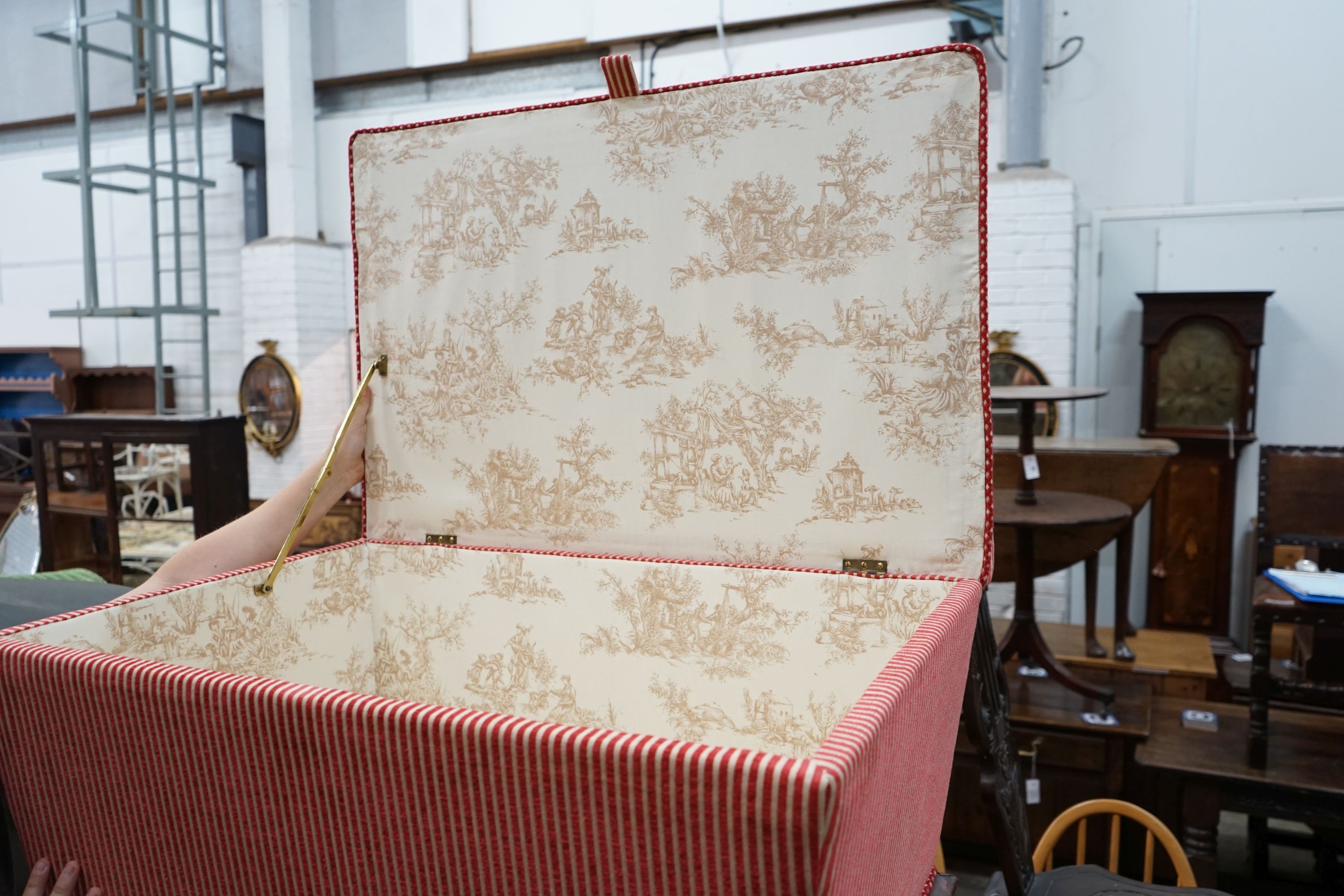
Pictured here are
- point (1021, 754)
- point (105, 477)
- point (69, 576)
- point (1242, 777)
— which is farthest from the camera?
point (105, 477)

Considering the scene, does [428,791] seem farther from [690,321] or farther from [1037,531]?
[1037,531]

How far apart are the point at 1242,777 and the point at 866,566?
1.87 m

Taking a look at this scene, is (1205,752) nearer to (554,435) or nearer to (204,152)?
(554,435)

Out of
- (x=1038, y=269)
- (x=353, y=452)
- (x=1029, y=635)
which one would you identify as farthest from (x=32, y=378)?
(x=1029, y=635)

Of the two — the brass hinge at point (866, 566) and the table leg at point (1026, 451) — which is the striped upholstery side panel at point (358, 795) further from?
the table leg at point (1026, 451)

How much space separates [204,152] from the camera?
→ 579cm

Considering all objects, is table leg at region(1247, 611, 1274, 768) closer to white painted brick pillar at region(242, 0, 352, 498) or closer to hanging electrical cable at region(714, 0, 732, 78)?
hanging electrical cable at region(714, 0, 732, 78)

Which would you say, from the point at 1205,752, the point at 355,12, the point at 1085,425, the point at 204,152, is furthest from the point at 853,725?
the point at 204,152

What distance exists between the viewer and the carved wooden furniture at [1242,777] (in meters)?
2.22

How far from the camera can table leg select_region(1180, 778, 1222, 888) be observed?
7.43 ft

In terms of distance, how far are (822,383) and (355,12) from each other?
17.4 ft

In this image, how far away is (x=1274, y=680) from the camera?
7.62ft

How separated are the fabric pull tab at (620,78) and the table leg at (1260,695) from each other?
212 cm

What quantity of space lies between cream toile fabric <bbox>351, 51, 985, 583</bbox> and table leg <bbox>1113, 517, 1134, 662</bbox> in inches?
99.4
